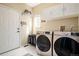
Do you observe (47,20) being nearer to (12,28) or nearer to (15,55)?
(12,28)

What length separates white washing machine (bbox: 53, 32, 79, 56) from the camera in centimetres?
118

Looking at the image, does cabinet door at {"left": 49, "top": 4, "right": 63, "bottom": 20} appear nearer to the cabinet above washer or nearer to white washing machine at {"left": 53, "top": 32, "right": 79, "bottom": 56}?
the cabinet above washer

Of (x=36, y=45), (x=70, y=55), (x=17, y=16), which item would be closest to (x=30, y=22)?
(x=17, y=16)

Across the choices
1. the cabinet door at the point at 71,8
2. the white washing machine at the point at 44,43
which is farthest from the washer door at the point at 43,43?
the cabinet door at the point at 71,8

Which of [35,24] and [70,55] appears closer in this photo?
[70,55]

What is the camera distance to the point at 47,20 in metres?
1.42

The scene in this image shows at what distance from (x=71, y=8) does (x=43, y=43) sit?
2.32 feet

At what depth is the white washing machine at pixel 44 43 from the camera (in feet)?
4.40

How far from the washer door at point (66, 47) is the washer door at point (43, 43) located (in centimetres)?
13

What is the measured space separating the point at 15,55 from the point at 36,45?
14.1 inches

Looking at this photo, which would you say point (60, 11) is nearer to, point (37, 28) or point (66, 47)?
point (37, 28)

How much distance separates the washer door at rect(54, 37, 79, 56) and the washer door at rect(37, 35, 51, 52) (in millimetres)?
133

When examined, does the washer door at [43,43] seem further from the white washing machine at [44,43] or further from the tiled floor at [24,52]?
the tiled floor at [24,52]

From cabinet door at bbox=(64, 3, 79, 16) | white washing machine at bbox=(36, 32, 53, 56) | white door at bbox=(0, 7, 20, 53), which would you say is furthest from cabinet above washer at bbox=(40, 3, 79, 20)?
white door at bbox=(0, 7, 20, 53)
